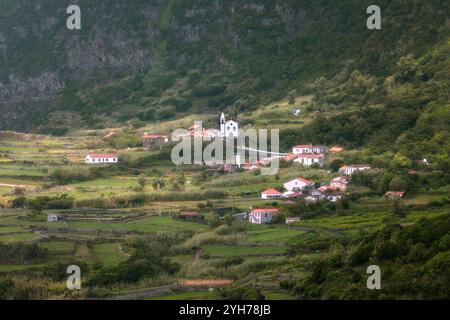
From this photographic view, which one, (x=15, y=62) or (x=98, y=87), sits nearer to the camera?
(x=98, y=87)

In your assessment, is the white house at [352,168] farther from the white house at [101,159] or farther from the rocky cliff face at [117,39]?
the rocky cliff face at [117,39]

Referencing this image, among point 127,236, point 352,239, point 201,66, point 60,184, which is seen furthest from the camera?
point 201,66

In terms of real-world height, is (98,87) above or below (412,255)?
above

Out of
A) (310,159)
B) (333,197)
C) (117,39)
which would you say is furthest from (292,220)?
(117,39)

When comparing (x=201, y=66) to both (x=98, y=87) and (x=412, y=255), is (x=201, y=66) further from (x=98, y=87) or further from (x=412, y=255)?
(x=412, y=255)

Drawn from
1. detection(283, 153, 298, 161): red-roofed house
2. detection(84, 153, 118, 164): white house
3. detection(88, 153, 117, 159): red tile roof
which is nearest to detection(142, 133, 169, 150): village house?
detection(88, 153, 117, 159): red tile roof
